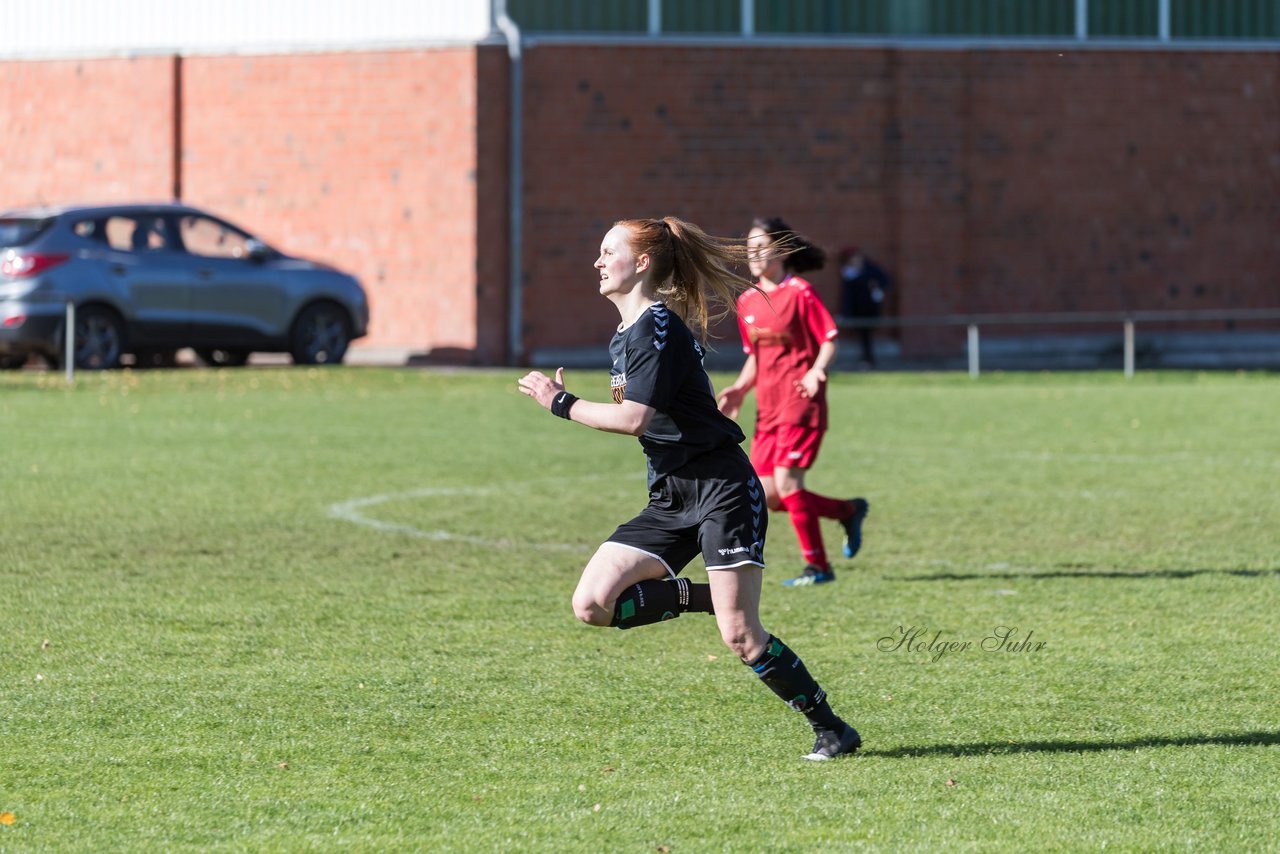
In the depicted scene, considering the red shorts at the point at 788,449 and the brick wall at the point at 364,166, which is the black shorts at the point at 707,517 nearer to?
the red shorts at the point at 788,449

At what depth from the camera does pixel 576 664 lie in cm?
779

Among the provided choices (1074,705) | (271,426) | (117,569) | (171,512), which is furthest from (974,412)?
(1074,705)

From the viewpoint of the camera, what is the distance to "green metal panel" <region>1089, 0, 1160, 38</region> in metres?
29.8

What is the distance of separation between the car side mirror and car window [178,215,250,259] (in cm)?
7

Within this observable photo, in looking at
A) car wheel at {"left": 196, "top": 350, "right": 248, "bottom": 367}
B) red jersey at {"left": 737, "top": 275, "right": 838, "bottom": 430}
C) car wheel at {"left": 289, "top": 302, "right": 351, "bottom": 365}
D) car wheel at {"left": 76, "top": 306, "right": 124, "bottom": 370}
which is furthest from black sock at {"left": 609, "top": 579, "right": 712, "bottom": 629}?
car wheel at {"left": 196, "top": 350, "right": 248, "bottom": 367}

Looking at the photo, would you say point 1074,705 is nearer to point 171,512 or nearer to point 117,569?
point 117,569

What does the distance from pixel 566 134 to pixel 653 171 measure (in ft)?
4.46

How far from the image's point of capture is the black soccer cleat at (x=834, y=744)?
6.21 meters

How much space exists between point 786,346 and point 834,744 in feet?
13.1

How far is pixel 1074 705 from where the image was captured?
7000mm

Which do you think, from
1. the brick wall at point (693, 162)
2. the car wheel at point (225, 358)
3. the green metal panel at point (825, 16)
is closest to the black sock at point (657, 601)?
the car wheel at point (225, 358)

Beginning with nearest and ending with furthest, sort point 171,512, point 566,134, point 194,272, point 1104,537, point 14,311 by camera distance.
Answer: point 1104,537 → point 171,512 → point 14,311 → point 194,272 → point 566,134

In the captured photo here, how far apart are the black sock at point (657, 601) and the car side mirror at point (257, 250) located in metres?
18.6

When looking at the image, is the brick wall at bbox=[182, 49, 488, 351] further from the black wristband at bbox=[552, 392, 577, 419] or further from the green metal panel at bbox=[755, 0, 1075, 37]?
the black wristband at bbox=[552, 392, 577, 419]
